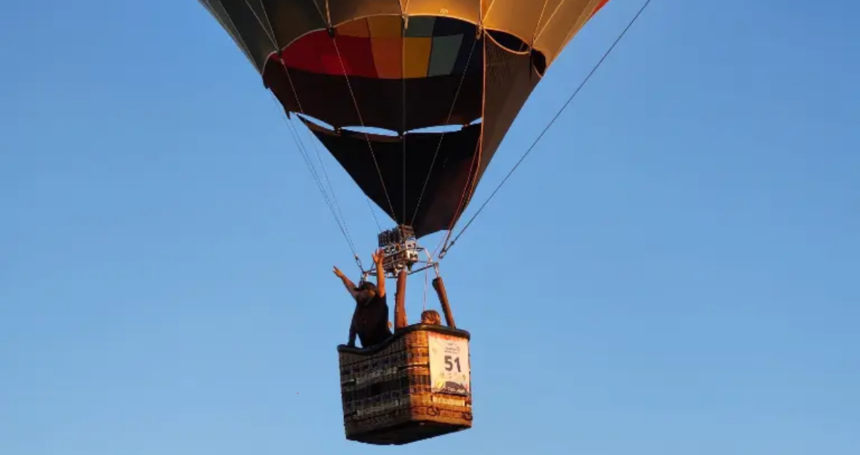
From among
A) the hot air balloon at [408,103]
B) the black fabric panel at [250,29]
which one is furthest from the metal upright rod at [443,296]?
the black fabric panel at [250,29]

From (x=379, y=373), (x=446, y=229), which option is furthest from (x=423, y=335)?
(x=446, y=229)

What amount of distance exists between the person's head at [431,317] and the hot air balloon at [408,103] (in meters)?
0.16

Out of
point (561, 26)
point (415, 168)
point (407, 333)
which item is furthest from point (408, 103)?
point (407, 333)

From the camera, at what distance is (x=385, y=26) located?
67.4ft

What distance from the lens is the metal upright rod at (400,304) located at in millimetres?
19203

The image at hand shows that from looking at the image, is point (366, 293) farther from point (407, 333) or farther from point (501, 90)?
point (501, 90)

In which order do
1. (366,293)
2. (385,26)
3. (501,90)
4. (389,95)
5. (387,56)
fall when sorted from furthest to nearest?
1. (389,95)
2. (387,56)
3. (501,90)
4. (385,26)
5. (366,293)

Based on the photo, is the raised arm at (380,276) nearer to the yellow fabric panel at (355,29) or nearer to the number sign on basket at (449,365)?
the number sign on basket at (449,365)

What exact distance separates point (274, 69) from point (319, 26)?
1340 mm

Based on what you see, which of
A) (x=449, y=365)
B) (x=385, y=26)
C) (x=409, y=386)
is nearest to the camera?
(x=409, y=386)

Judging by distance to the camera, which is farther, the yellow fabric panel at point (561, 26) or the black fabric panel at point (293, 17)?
the yellow fabric panel at point (561, 26)

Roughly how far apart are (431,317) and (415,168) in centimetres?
271

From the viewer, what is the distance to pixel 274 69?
69.4 feet

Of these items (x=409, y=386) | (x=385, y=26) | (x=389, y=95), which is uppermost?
(x=385, y=26)
